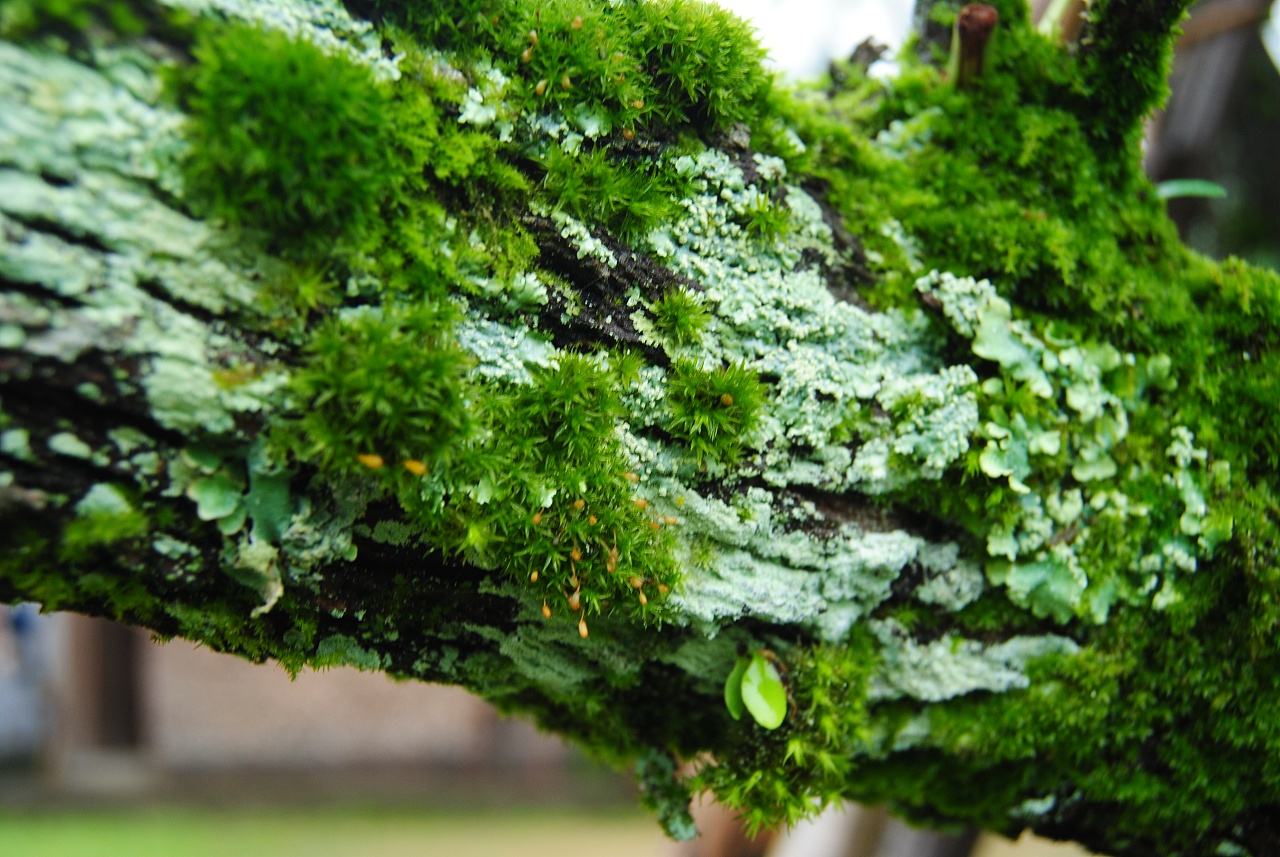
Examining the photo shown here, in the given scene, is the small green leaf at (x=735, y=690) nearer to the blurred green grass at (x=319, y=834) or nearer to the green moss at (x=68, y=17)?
the green moss at (x=68, y=17)

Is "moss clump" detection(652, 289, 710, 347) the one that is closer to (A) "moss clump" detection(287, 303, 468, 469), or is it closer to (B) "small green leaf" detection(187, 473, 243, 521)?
(A) "moss clump" detection(287, 303, 468, 469)

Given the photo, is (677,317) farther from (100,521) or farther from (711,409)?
(100,521)

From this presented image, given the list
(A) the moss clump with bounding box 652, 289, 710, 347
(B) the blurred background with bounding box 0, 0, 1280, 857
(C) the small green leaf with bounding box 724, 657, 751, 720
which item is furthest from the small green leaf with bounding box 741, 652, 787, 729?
(B) the blurred background with bounding box 0, 0, 1280, 857

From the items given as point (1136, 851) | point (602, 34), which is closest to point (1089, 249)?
point (602, 34)

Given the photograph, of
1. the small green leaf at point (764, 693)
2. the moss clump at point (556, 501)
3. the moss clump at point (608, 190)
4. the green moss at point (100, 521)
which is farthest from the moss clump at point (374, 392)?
the small green leaf at point (764, 693)

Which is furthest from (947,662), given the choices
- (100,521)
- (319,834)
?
(319,834)

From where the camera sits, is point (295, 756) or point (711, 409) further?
point (295, 756)
